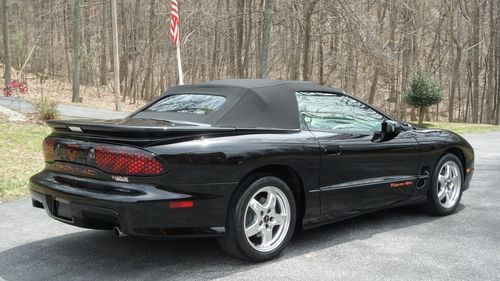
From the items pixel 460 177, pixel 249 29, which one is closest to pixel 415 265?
pixel 460 177

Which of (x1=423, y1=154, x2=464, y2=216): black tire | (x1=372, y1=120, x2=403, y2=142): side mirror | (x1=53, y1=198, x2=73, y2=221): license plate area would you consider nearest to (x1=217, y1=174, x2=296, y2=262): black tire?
(x1=53, y1=198, x2=73, y2=221): license plate area

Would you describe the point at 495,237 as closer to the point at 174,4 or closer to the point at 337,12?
the point at 174,4

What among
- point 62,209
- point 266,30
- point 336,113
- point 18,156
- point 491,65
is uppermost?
point 491,65

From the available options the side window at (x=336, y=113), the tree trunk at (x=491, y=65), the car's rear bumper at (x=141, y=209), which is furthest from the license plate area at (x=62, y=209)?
the tree trunk at (x=491, y=65)

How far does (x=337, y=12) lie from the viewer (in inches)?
728

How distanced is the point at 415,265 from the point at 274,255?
1086 mm

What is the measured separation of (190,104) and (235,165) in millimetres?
1017

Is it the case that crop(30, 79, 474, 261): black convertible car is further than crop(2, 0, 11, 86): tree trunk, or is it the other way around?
crop(2, 0, 11, 86): tree trunk

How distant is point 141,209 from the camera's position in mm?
3422

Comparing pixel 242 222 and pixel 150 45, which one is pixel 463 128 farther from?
pixel 150 45

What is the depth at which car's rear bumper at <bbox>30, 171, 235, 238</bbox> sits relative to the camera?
11.3 feet

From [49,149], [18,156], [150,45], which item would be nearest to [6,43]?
[150,45]

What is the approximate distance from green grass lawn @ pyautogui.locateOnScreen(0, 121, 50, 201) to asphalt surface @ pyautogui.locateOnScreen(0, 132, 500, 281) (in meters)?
1.34

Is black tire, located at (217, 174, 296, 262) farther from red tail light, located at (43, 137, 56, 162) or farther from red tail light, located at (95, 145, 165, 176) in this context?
red tail light, located at (43, 137, 56, 162)
